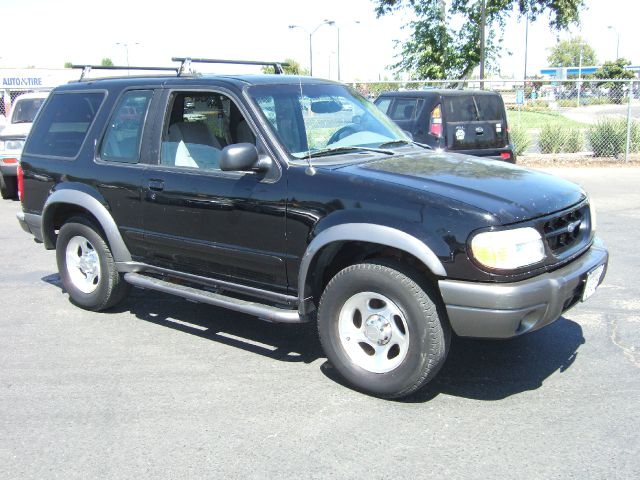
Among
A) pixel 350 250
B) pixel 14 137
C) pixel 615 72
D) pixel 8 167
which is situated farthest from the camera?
pixel 615 72

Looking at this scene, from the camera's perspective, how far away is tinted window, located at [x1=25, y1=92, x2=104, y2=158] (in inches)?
226

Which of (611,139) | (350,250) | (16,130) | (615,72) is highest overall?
(615,72)

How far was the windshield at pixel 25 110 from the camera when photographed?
1389 centimetres

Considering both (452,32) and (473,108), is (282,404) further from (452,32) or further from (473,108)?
(452,32)

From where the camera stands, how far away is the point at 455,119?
434 inches

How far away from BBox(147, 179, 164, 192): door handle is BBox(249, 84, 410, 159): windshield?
0.95m

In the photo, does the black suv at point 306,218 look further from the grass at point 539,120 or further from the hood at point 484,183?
the grass at point 539,120

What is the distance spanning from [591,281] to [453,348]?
1184 millimetres

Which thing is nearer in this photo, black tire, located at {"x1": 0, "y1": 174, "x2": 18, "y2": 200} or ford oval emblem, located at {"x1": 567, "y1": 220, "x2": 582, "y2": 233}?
ford oval emblem, located at {"x1": 567, "y1": 220, "x2": 582, "y2": 233}

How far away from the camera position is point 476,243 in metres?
3.65

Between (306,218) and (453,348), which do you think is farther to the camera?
(453,348)

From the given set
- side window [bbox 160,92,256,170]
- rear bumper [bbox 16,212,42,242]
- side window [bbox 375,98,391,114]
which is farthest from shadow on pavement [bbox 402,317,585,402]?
side window [bbox 375,98,391,114]

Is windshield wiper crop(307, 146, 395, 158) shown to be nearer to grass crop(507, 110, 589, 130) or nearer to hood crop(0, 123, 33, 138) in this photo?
hood crop(0, 123, 33, 138)

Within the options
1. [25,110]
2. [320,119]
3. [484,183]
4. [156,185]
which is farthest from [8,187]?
[484,183]
